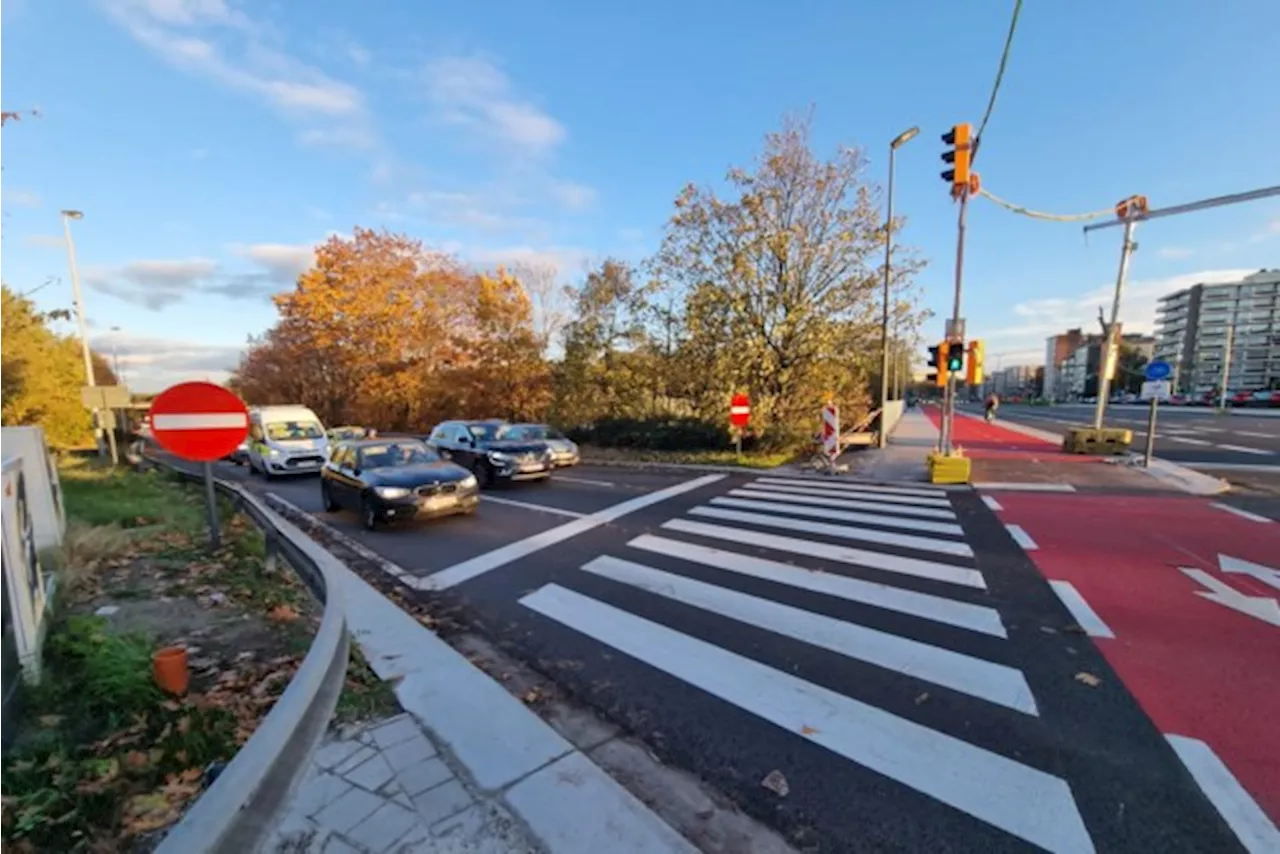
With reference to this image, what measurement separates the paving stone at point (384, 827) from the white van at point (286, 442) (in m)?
15.4

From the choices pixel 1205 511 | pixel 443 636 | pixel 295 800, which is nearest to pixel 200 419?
pixel 443 636

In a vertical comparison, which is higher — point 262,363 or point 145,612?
point 262,363

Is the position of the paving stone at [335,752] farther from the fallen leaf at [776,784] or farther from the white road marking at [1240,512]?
the white road marking at [1240,512]

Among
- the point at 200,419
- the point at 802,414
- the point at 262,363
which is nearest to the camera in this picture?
the point at 200,419

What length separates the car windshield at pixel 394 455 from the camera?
10.1m

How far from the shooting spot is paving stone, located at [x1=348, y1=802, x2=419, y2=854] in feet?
8.04

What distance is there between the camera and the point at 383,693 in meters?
3.77

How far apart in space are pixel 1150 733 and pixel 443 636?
5195 mm

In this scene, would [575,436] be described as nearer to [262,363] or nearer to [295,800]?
[295,800]

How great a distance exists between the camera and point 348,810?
265 centimetres

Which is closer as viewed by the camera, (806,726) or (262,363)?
(806,726)

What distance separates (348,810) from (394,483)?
715 cm

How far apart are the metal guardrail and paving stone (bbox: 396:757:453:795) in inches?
19.8

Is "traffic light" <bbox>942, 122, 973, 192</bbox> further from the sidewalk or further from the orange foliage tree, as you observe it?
the orange foliage tree
